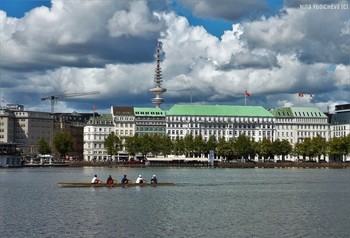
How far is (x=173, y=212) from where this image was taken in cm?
6600

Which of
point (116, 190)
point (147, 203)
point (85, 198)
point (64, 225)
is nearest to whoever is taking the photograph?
point (64, 225)

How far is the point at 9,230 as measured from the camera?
5400cm

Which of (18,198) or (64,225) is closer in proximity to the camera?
(64,225)

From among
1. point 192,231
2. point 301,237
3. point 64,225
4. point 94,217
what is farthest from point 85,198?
point 301,237

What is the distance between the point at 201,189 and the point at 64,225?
4287cm

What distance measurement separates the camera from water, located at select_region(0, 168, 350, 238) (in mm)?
53469

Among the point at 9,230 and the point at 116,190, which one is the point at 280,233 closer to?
the point at 9,230

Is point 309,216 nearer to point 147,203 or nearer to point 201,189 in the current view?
point 147,203

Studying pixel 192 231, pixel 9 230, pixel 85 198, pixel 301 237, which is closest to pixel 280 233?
pixel 301 237

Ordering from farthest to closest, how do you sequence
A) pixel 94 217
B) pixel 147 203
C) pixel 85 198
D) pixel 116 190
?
pixel 116 190
pixel 85 198
pixel 147 203
pixel 94 217

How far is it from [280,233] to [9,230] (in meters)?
20.6

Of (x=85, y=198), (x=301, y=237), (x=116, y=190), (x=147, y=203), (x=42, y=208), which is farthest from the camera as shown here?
(x=116, y=190)

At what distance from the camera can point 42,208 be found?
69625 millimetres

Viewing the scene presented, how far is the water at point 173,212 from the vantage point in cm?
5347
